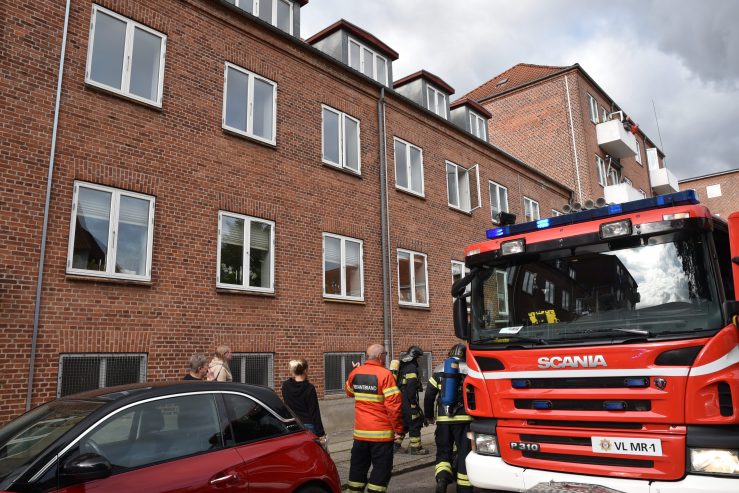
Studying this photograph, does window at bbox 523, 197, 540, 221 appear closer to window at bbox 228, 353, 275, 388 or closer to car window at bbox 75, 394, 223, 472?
window at bbox 228, 353, 275, 388

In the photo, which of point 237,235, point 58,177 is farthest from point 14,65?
point 237,235

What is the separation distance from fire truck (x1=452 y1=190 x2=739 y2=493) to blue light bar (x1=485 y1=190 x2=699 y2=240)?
0.01 meters

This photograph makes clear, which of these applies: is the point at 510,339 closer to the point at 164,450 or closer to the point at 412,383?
the point at 164,450

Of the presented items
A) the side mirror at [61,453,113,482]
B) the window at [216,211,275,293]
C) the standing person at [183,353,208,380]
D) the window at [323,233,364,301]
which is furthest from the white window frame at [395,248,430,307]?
the side mirror at [61,453,113,482]

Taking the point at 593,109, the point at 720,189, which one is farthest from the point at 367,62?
the point at 720,189

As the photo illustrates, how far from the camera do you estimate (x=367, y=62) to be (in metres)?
16.2

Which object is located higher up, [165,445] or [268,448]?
[165,445]

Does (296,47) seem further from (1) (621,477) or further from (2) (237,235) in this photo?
(1) (621,477)

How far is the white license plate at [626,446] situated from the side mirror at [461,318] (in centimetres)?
168

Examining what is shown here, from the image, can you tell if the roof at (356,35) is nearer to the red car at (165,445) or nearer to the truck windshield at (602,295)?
the truck windshield at (602,295)

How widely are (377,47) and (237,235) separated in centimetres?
841

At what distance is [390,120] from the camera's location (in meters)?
15.8

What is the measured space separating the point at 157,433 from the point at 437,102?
54.3 feet

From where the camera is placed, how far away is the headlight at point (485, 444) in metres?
5.16
